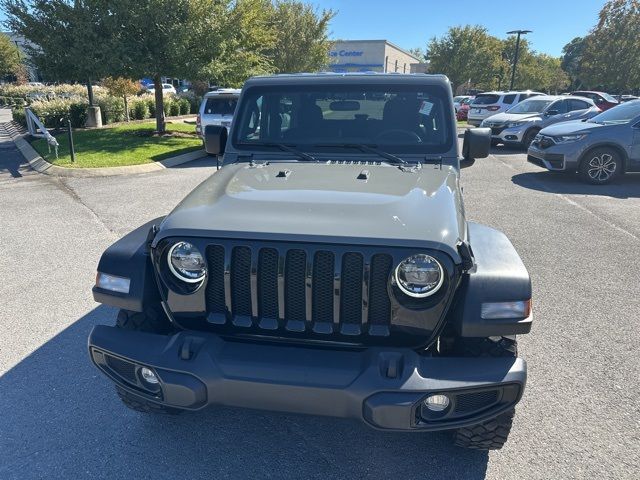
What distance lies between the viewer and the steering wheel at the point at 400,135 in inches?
136

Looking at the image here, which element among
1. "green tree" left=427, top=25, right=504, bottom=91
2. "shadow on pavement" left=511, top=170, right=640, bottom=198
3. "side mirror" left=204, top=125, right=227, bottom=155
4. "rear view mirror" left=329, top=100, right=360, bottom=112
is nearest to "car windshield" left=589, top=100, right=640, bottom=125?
"shadow on pavement" left=511, top=170, right=640, bottom=198

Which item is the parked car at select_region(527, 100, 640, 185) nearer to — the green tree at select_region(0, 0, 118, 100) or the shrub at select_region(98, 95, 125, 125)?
the green tree at select_region(0, 0, 118, 100)

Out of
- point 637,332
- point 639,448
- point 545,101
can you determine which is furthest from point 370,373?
point 545,101

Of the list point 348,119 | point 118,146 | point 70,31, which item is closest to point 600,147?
point 348,119

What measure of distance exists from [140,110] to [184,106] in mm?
4109

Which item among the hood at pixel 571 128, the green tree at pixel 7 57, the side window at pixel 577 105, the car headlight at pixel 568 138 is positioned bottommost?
the car headlight at pixel 568 138

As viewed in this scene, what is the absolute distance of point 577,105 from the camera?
14.8m

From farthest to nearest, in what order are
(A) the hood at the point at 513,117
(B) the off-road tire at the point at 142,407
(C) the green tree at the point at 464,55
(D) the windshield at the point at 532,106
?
(C) the green tree at the point at 464,55, (D) the windshield at the point at 532,106, (A) the hood at the point at 513,117, (B) the off-road tire at the point at 142,407

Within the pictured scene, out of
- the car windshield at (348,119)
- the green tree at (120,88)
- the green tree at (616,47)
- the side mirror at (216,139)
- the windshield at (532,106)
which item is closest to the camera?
the car windshield at (348,119)

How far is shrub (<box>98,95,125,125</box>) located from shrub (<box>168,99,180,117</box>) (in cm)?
372

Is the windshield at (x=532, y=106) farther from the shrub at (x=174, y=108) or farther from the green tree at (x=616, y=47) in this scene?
the green tree at (x=616, y=47)

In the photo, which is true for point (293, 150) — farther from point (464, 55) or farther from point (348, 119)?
point (464, 55)

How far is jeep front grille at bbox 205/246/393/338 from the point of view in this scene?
2143mm

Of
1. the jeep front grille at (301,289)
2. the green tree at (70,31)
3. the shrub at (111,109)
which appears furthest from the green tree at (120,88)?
the jeep front grille at (301,289)
